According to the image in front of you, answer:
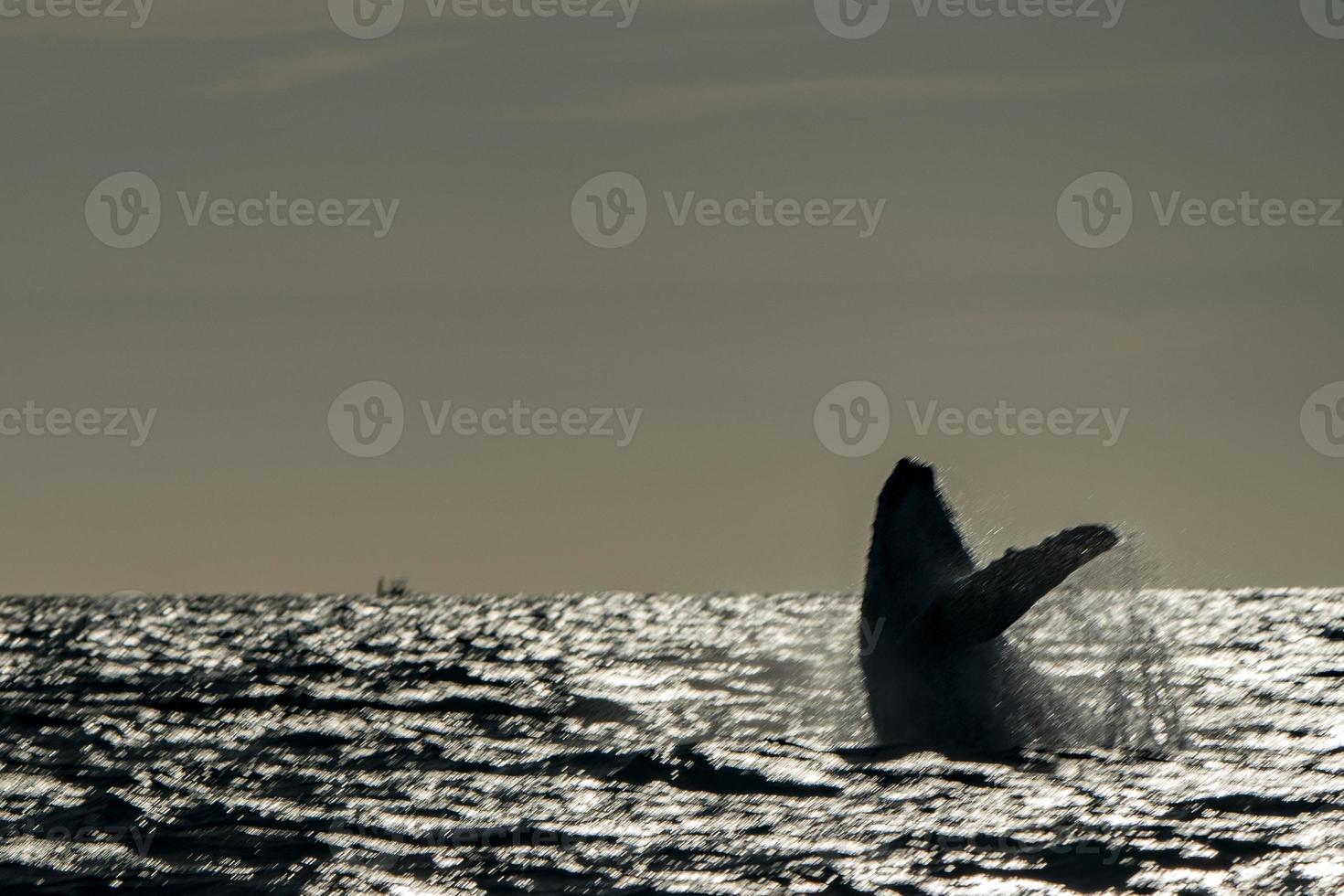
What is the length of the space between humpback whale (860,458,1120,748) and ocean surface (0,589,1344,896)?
0.29 m

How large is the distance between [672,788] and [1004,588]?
3471 millimetres

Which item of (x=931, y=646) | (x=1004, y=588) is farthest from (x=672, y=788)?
(x=1004, y=588)

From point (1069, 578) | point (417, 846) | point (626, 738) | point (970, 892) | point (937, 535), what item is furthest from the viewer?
point (626, 738)

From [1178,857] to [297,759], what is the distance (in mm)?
9918

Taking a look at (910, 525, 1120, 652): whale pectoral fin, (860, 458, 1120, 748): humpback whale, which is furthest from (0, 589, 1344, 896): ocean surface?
(910, 525, 1120, 652): whale pectoral fin

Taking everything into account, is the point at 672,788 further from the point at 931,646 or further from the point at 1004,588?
the point at 1004,588

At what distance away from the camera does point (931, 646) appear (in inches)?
600

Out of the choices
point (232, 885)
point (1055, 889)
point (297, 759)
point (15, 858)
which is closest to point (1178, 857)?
point (1055, 889)

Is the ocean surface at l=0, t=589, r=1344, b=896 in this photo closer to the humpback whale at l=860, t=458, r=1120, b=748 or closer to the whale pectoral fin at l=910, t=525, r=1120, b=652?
the humpback whale at l=860, t=458, r=1120, b=748

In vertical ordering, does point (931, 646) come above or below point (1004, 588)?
below

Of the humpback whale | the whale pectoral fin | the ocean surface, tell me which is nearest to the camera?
the ocean surface

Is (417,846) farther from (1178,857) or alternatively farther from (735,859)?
(1178,857)

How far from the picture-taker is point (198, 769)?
1666cm

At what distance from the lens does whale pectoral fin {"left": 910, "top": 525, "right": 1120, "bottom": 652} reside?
1414 centimetres
